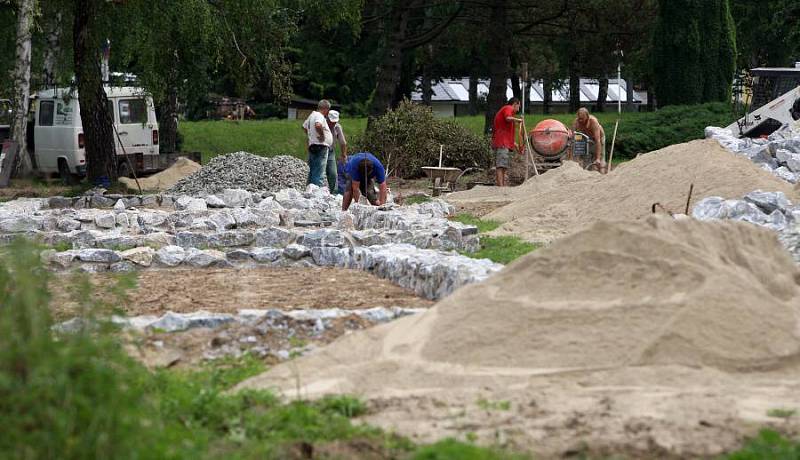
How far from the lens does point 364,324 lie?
892 cm

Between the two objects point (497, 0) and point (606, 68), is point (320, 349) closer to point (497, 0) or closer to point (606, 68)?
point (497, 0)

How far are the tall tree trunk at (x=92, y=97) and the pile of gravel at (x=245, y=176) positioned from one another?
1403 millimetres

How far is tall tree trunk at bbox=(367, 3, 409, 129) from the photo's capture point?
33.3 meters

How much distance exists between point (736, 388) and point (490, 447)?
1.78 meters

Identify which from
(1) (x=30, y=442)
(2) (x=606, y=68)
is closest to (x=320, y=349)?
(1) (x=30, y=442)

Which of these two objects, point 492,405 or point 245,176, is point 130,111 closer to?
point 245,176

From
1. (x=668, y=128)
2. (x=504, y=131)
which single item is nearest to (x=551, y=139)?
(x=504, y=131)

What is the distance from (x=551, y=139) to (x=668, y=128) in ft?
27.5

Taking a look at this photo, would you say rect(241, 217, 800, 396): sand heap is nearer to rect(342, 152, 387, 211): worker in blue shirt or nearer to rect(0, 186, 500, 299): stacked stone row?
rect(0, 186, 500, 299): stacked stone row

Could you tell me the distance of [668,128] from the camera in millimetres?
30578

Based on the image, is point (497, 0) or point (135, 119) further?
point (497, 0)

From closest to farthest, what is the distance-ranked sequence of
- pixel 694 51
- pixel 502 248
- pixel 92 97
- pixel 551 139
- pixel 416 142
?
1. pixel 502 248
2. pixel 92 97
3. pixel 551 139
4. pixel 416 142
5. pixel 694 51

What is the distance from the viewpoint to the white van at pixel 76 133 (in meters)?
27.9

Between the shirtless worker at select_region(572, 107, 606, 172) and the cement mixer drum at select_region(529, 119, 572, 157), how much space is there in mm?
255
